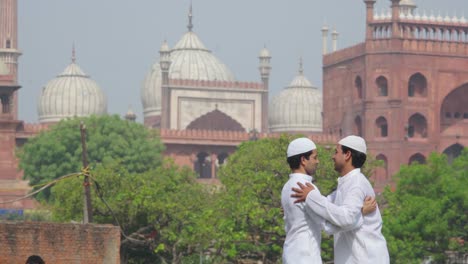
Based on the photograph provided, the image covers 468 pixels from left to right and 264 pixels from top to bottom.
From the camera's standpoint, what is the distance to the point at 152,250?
2834 centimetres

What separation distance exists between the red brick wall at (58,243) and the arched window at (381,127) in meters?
55.1

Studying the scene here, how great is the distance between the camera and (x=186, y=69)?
92.9 metres

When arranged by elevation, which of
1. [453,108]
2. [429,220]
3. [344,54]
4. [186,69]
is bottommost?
[429,220]

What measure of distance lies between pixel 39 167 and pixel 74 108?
27653 millimetres

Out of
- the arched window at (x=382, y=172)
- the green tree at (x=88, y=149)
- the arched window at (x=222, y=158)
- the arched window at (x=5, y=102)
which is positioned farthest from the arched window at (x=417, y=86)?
the arched window at (x=5, y=102)

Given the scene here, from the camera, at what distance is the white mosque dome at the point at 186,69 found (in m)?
92.4

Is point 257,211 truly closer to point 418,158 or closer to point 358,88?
point 418,158

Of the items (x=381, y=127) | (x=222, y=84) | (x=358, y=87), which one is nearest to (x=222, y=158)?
(x=222, y=84)

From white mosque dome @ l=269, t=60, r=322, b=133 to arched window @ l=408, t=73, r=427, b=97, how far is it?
19.5 meters

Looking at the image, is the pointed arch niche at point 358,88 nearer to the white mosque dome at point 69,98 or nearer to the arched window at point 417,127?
the arched window at point 417,127

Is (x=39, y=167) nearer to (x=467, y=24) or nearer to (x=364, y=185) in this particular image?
(x=467, y=24)

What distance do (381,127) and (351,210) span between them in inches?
2635

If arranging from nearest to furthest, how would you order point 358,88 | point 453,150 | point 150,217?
1. point 150,217
2. point 453,150
3. point 358,88

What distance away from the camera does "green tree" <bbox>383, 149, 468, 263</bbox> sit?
35281 mm
